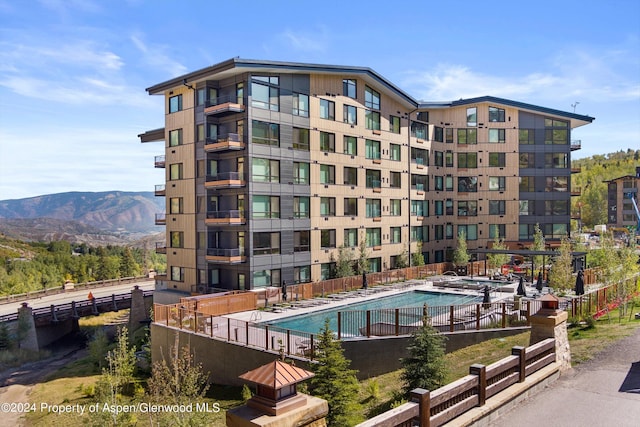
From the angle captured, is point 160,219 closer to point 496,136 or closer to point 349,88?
point 349,88

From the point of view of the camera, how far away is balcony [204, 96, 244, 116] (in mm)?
35062

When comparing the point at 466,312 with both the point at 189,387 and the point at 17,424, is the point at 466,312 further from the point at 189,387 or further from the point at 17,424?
the point at 17,424

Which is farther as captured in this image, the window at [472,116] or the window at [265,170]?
the window at [472,116]

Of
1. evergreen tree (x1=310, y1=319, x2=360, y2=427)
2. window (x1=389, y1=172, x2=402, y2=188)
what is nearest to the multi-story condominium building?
window (x1=389, y1=172, x2=402, y2=188)

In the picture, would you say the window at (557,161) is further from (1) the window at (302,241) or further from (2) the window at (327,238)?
(1) the window at (302,241)

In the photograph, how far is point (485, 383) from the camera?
431 inches

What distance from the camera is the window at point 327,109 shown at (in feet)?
135

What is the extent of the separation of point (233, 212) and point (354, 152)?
14.1m

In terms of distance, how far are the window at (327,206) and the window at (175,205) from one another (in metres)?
11.4

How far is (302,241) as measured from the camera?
39.8 metres

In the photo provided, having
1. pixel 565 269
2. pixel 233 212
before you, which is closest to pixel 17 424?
pixel 233 212

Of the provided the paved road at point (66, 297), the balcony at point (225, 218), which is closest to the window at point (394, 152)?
the balcony at point (225, 218)

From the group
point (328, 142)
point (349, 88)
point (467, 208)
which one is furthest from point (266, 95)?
point (467, 208)

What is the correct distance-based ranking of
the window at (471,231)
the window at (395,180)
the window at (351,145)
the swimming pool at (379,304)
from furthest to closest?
1. the window at (471,231)
2. the window at (395,180)
3. the window at (351,145)
4. the swimming pool at (379,304)
